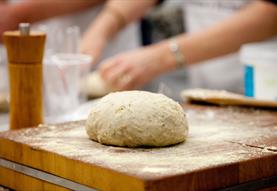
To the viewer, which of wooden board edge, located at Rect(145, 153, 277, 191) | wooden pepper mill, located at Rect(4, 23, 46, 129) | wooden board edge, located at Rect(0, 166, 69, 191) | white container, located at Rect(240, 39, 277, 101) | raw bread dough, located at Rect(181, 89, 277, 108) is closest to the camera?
wooden board edge, located at Rect(145, 153, 277, 191)

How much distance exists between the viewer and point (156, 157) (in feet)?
3.50

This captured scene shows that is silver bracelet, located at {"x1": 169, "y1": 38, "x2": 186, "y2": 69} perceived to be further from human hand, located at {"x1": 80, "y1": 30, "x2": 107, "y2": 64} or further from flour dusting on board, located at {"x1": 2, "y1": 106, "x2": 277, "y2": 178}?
flour dusting on board, located at {"x1": 2, "y1": 106, "x2": 277, "y2": 178}

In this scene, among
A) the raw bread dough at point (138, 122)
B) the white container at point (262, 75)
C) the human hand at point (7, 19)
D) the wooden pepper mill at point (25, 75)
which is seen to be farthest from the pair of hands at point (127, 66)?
the raw bread dough at point (138, 122)

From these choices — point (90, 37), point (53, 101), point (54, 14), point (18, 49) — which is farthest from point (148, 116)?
point (54, 14)

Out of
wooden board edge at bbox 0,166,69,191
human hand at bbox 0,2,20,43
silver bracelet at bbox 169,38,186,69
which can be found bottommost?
wooden board edge at bbox 0,166,69,191

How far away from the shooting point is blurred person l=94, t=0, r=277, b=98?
2307 mm

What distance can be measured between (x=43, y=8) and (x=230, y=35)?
0.87m

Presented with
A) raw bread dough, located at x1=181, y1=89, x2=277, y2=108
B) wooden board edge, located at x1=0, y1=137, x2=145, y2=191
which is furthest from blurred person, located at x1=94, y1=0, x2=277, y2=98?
wooden board edge, located at x1=0, y1=137, x2=145, y2=191

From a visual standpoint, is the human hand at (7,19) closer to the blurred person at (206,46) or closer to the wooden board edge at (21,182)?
the blurred person at (206,46)

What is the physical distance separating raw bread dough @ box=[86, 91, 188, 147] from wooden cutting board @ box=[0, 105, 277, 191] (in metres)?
0.02

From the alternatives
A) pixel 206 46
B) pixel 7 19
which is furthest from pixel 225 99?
pixel 7 19

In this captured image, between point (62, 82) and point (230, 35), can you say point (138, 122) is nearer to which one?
point (62, 82)

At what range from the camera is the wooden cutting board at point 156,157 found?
0.97 m

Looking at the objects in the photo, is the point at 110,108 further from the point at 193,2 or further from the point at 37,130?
the point at 193,2
